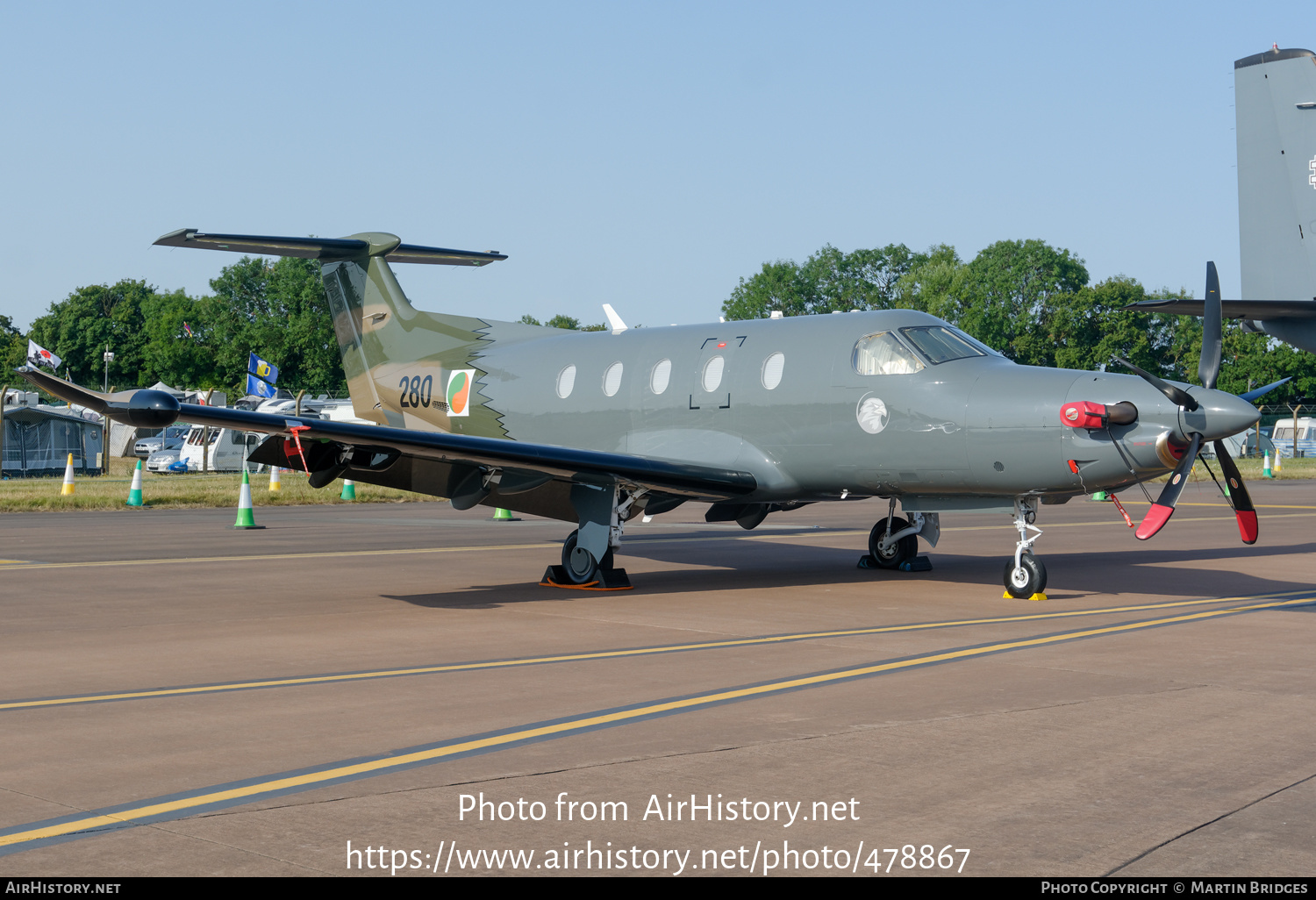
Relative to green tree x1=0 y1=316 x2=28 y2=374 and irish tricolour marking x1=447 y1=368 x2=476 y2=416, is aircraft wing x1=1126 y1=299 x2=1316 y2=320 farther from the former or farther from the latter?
green tree x1=0 y1=316 x2=28 y2=374

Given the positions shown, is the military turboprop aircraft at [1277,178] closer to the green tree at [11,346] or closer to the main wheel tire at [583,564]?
the main wheel tire at [583,564]

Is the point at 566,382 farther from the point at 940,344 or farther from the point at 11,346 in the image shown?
the point at 11,346

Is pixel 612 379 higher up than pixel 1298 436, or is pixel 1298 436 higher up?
pixel 1298 436

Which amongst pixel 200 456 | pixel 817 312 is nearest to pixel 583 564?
pixel 200 456

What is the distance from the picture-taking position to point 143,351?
354 feet

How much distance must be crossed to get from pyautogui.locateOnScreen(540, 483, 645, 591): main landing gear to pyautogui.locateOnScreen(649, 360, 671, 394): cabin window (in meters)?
1.67

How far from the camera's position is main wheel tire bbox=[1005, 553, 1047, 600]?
42.2ft

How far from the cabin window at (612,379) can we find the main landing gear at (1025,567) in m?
5.25

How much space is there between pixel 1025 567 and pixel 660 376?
16.1 ft

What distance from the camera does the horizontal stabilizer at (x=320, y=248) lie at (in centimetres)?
1675

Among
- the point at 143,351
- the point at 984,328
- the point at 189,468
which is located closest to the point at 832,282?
the point at 984,328

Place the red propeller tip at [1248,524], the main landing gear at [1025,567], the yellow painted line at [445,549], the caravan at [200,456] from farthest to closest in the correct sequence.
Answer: the caravan at [200,456] → the yellow painted line at [445,549] → the main landing gear at [1025,567] → the red propeller tip at [1248,524]

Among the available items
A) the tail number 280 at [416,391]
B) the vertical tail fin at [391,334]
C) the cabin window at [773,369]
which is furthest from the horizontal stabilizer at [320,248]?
the cabin window at [773,369]

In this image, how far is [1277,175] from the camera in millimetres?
18375
